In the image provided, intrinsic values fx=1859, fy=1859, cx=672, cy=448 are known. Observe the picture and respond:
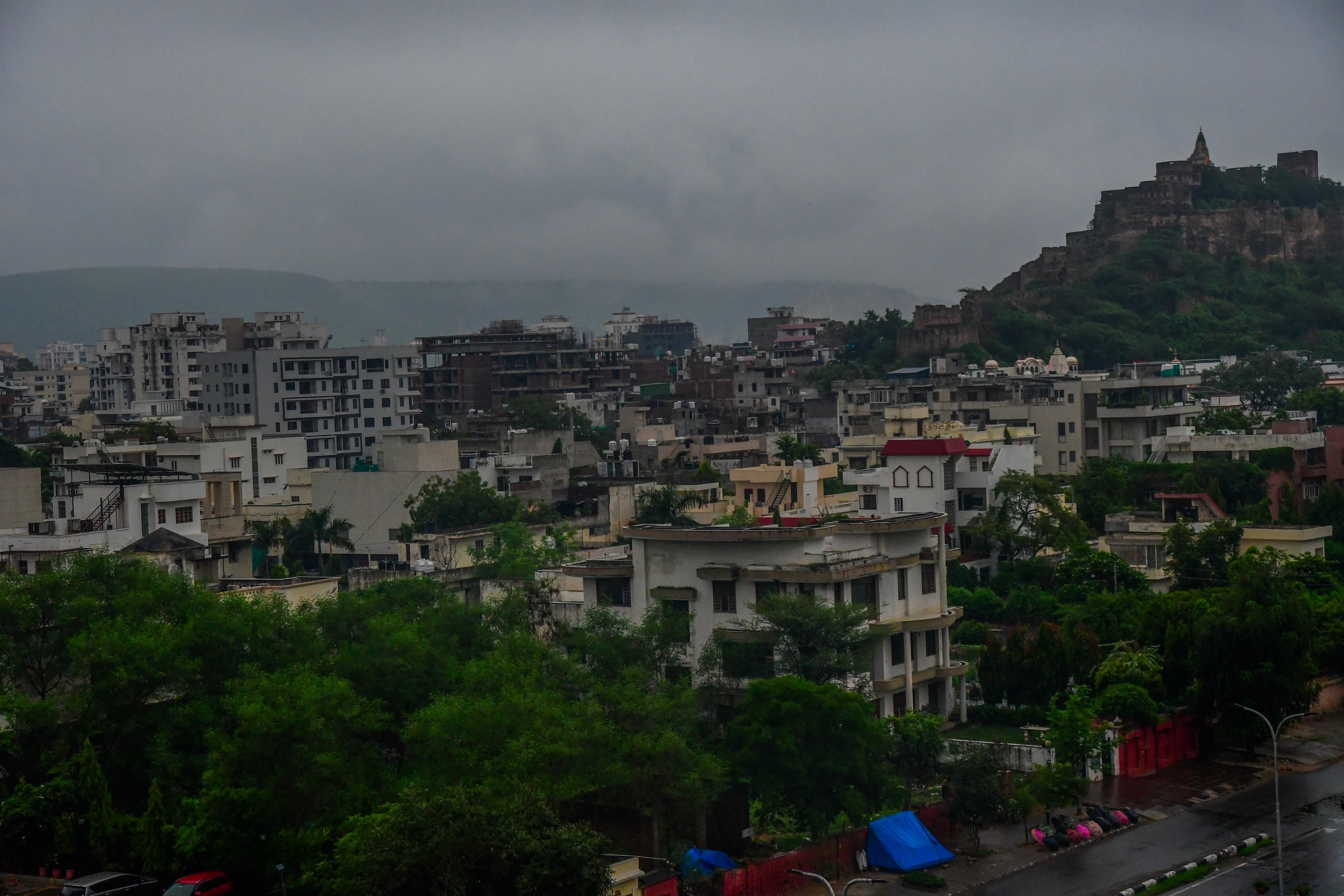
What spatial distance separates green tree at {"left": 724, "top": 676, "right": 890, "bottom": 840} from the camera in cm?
3469

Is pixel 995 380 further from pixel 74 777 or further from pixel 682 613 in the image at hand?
pixel 74 777

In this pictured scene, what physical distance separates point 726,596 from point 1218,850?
1171 cm

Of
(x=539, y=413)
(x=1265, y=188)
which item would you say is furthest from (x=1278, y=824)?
(x=1265, y=188)

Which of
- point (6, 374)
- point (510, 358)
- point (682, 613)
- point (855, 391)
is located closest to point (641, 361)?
point (510, 358)

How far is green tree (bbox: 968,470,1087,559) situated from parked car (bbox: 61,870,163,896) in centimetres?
3287

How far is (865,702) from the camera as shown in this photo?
1414 inches

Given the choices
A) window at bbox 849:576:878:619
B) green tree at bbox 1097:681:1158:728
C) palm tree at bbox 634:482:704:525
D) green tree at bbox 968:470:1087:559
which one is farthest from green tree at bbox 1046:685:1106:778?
palm tree at bbox 634:482:704:525

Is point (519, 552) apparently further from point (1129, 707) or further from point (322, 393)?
point (322, 393)

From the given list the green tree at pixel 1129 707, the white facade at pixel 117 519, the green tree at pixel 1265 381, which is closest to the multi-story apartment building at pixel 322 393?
the white facade at pixel 117 519

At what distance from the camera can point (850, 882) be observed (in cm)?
3294

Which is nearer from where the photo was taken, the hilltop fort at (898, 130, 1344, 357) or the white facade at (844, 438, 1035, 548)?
the white facade at (844, 438, 1035, 548)

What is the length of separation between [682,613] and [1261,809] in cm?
1273

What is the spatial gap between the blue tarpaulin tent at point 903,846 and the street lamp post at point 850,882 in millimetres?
539

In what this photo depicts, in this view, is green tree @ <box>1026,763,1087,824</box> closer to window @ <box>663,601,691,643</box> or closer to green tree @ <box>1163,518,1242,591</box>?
window @ <box>663,601,691,643</box>
